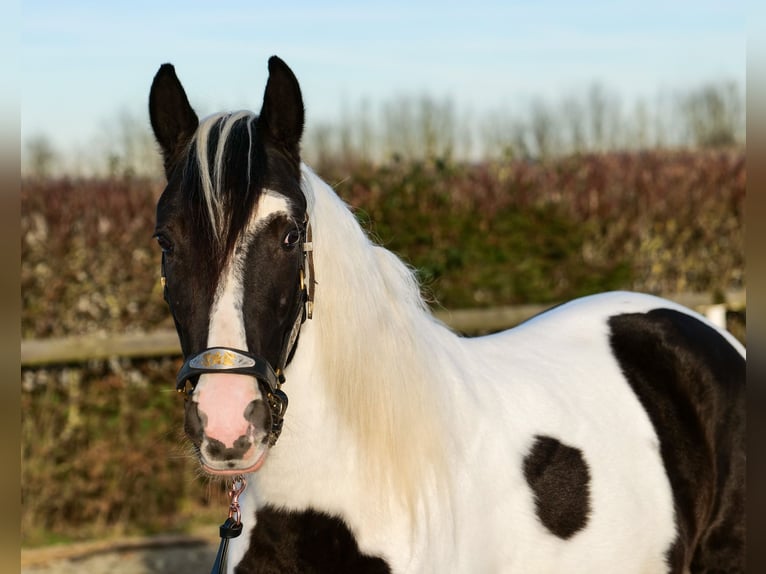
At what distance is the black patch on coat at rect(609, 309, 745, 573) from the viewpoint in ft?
11.3

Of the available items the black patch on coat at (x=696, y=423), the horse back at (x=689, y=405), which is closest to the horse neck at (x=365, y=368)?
the horse back at (x=689, y=405)

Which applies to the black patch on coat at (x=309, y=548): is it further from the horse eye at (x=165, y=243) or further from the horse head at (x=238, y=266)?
the horse eye at (x=165, y=243)

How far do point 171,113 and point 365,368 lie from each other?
900mm

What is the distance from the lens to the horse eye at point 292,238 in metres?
2.38

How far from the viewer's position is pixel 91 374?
7.00 metres

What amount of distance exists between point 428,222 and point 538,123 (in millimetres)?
4178

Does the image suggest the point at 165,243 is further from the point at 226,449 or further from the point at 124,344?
the point at 124,344

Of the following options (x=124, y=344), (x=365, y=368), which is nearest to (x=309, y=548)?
(x=365, y=368)

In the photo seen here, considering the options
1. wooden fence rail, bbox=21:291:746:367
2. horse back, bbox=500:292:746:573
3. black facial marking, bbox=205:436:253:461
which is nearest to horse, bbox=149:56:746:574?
black facial marking, bbox=205:436:253:461

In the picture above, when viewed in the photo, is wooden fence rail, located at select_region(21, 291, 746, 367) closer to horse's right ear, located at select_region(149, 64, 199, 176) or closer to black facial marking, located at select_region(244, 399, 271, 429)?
horse's right ear, located at select_region(149, 64, 199, 176)

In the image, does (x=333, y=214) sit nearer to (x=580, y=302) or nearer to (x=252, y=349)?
(x=252, y=349)

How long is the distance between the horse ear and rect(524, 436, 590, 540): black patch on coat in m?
1.22

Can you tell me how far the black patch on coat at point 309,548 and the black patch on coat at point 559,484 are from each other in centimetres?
62

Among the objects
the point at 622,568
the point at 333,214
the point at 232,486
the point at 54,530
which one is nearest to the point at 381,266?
the point at 333,214
